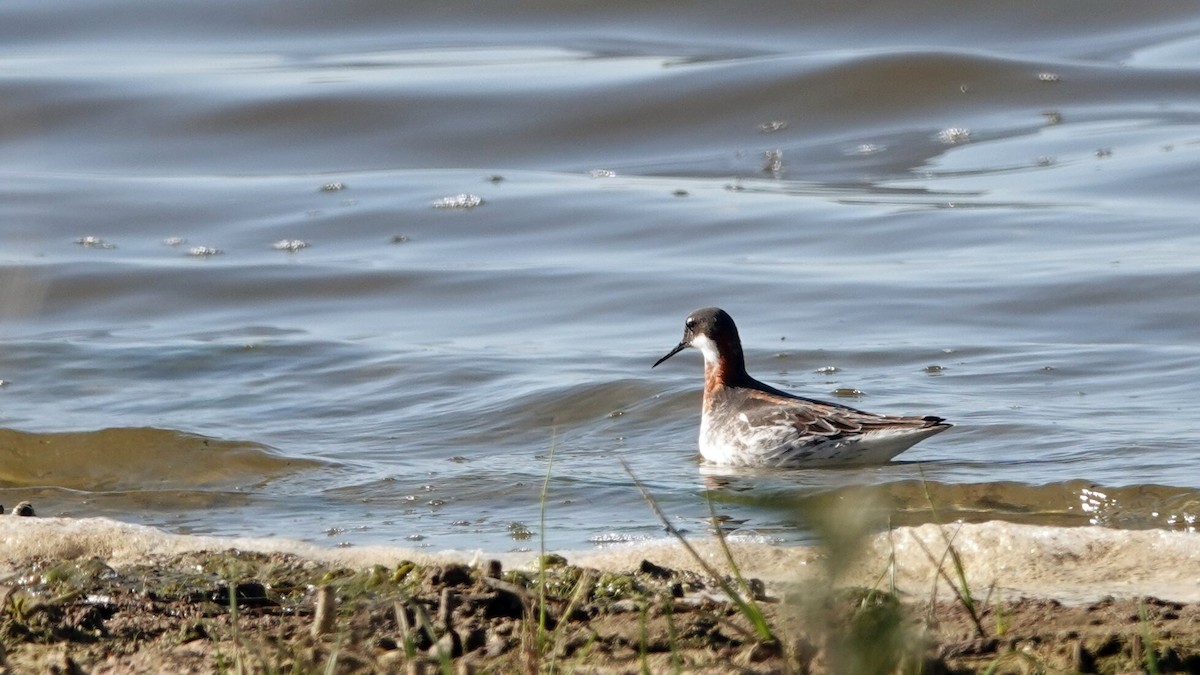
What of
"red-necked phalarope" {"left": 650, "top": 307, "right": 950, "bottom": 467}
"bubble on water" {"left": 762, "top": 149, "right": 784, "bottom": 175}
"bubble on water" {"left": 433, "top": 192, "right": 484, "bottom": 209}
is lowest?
"red-necked phalarope" {"left": 650, "top": 307, "right": 950, "bottom": 467}

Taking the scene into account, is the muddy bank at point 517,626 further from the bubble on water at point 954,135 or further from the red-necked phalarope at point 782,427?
the bubble on water at point 954,135

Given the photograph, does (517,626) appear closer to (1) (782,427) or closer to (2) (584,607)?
(2) (584,607)

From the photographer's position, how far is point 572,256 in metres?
11.8

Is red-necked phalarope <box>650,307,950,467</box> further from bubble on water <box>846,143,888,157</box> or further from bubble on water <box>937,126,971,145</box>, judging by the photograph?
bubble on water <box>937,126,971,145</box>

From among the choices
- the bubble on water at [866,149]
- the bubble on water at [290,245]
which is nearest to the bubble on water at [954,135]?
the bubble on water at [866,149]

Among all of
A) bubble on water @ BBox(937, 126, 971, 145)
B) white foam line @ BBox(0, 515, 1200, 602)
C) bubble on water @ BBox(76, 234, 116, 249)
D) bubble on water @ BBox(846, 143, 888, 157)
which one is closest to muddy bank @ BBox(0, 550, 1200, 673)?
white foam line @ BBox(0, 515, 1200, 602)

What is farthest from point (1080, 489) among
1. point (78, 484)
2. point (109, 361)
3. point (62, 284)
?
point (62, 284)

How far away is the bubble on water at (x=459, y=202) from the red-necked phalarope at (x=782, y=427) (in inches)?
206

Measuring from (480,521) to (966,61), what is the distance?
477 inches

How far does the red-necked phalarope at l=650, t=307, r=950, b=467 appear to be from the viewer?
7504 millimetres

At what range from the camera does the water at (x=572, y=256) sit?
22.7ft

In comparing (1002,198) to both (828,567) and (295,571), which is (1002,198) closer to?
(295,571)

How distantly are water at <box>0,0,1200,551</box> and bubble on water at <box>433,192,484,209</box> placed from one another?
0.05 meters

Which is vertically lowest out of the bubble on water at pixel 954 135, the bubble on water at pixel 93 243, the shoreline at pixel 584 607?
the shoreline at pixel 584 607
